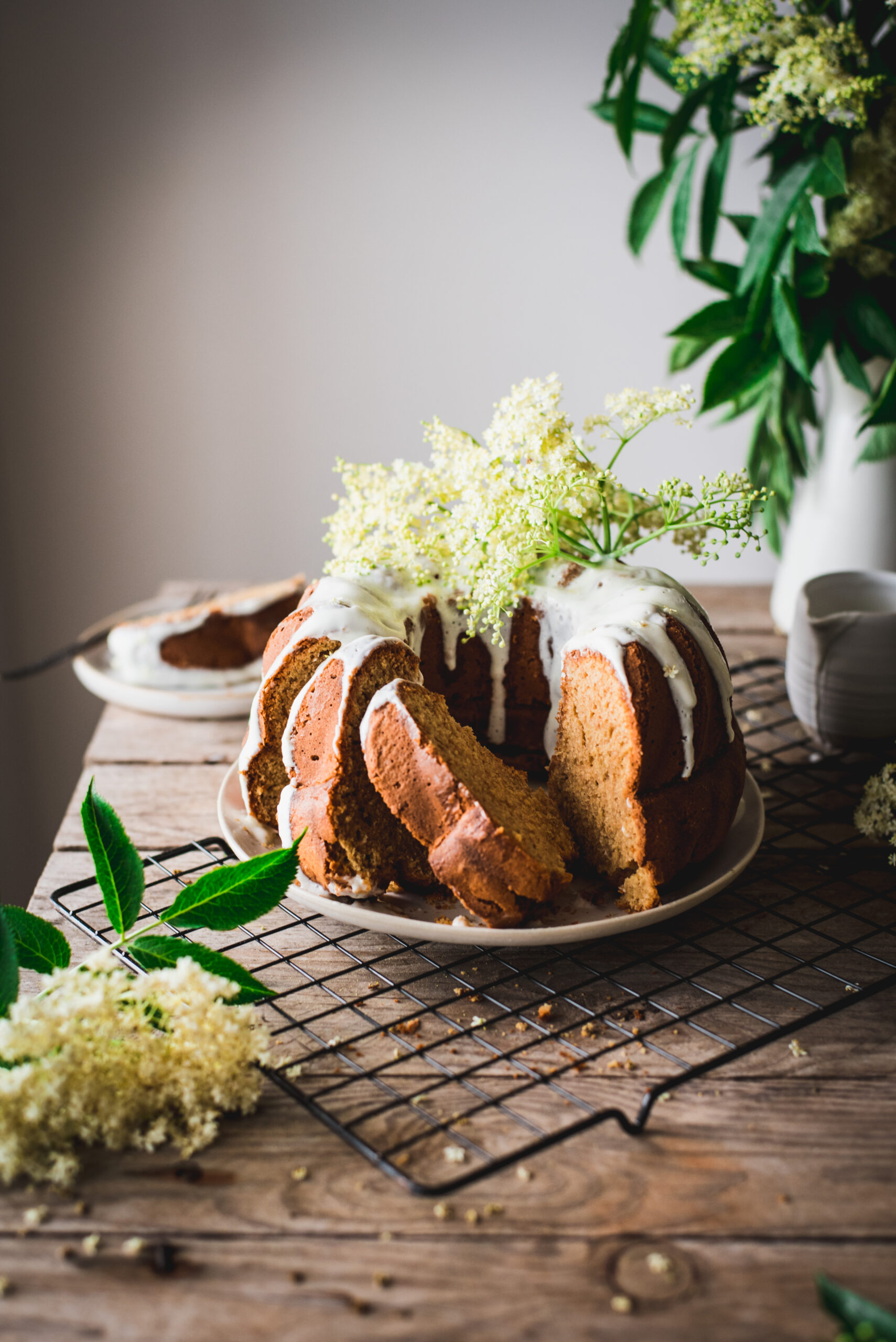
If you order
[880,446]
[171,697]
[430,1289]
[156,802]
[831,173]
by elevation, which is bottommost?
[430,1289]

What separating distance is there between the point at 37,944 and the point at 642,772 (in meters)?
0.80

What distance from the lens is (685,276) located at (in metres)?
3.32

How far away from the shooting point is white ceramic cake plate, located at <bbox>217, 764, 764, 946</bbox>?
1316 mm

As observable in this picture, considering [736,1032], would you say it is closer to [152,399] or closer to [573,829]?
[573,829]

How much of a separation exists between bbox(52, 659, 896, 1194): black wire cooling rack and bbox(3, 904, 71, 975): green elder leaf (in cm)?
13

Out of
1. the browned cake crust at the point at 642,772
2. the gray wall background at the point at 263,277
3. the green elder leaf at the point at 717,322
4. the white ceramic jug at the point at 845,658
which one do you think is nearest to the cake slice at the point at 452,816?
the browned cake crust at the point at 642,772

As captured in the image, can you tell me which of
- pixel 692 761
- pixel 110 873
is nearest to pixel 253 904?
pixel 110 873

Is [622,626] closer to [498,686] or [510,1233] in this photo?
[498,686]

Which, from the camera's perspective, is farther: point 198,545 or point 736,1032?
point 198,545

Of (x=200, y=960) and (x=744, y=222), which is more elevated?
(x=744, y=222)

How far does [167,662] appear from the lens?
7.65 ft

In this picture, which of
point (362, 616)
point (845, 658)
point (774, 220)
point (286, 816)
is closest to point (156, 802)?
point (286, 816)

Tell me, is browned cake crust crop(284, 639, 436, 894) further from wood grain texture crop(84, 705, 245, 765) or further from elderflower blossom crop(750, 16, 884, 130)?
elderflower blossom crop(750, 16, 884, 130)

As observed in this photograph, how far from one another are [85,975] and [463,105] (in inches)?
112
